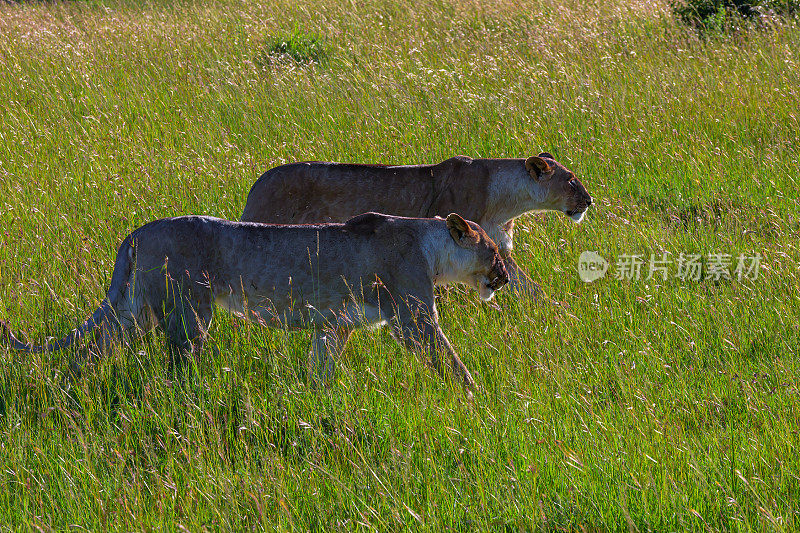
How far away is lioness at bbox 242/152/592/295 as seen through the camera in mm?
6672

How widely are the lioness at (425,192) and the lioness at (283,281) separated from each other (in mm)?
1438

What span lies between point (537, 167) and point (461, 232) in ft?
6.01

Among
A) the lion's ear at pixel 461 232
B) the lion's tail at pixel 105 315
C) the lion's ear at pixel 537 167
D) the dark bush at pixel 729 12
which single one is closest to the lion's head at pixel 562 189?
the lion's ear at pixel 537 167

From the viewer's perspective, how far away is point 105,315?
16.1 ft

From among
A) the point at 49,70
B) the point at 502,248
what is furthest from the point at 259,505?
the point at 49,70

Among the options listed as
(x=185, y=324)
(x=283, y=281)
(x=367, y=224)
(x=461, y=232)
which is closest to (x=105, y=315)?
(x=185, y=324)

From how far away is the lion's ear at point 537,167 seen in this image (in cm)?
684

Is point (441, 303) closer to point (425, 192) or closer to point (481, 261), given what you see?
point (481, 261)

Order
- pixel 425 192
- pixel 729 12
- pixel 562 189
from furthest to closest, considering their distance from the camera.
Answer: pixel 729 12 → pixel 562 189 → pixel 425 192

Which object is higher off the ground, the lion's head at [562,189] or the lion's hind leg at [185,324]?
the lion's hind leg at [185,324]

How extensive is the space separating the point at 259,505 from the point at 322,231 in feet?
7.28

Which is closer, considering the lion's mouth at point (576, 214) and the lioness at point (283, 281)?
the lioness at point (283, 281)

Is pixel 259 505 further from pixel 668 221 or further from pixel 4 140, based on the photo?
→ pixel 4 140

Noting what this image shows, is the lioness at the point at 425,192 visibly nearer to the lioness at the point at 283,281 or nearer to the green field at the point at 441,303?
the green field at the point at 441,303
